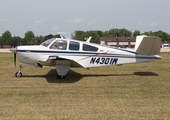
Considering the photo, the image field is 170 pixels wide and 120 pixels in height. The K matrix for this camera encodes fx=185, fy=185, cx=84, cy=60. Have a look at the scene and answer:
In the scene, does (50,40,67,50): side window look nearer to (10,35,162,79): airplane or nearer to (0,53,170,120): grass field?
(10,35,162,79): airplane

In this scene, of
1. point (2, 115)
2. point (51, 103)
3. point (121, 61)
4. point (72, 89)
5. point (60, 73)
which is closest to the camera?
point (2, 115)

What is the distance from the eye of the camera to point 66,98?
586 cm

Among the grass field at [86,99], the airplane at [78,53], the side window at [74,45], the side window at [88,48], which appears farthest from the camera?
the side window at [88,48]

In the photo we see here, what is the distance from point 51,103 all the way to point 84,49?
4074mm

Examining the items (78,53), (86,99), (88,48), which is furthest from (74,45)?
(86,99)

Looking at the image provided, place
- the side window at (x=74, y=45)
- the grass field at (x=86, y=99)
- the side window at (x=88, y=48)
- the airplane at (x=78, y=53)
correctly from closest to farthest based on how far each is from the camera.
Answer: the grass field at (x=86, y=99) < the airplane at (x=78, y=53) < the side window at (x=74, y=45) < the side window at (x=88, y=48)

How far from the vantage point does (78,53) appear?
8.87m

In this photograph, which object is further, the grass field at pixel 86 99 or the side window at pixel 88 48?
the side window at pixel 88 48

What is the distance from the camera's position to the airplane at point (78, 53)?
8656 millimetres

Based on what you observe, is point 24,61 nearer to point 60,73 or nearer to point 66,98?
point 60,73

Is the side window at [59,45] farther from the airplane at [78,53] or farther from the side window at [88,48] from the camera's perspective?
the side window at [88,48]

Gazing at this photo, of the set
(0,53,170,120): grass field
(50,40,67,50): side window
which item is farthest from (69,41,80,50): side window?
(0,53,170,120): grass field

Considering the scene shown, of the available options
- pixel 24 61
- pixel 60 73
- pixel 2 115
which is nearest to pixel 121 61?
pixel 60 73

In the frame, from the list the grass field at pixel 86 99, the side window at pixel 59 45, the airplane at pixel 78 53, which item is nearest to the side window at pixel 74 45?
the airplane at pixel 78 53
